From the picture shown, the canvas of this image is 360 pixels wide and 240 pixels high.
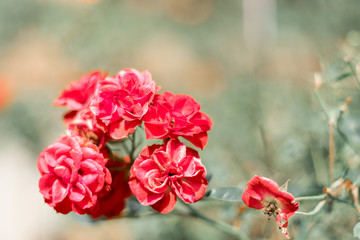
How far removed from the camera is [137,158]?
607mm

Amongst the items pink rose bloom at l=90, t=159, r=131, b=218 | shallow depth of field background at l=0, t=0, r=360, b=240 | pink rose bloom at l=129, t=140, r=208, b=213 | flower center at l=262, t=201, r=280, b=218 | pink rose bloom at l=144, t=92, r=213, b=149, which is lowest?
shallow depth of field background at l=0, t=0, r=360, b=240

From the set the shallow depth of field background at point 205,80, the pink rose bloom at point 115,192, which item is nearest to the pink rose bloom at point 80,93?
the pink rose bloom at point 115,192

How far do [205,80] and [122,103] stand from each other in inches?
88.5

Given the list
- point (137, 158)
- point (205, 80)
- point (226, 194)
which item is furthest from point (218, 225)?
point (205, 80)

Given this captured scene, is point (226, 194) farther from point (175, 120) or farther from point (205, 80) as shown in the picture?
point (205, 80)

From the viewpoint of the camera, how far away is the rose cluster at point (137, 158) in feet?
1.98

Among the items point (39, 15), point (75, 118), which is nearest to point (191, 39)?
point (39, 15)

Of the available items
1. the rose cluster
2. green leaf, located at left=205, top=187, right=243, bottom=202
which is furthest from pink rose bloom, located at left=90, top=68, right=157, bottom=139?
green leaf, located at left=205, top=187, right=243, bottom=202

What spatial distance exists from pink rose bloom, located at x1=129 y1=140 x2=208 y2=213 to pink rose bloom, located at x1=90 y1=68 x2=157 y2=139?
2.3 inches

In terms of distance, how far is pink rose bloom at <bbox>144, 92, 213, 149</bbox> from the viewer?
61cm

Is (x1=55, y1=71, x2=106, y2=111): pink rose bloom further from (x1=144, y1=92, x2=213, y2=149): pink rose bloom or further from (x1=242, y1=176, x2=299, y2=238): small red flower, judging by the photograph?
(x1=242, y1=176, x2=299, y2=238): small red flower

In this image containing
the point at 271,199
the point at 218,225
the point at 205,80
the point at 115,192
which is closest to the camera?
the point at 271,199

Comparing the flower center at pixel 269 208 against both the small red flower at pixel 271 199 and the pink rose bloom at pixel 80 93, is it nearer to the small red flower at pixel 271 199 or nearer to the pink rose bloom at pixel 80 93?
the small red flower at pixel 271 199

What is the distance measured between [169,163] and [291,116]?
90 cm
